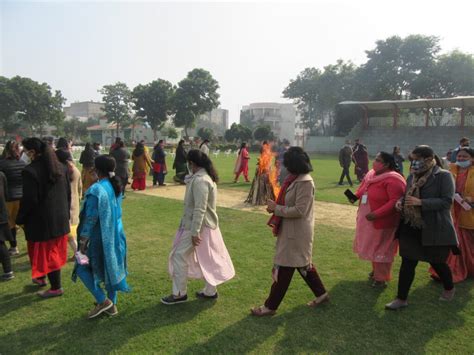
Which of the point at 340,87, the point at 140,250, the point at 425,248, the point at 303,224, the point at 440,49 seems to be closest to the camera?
the point at 303,224

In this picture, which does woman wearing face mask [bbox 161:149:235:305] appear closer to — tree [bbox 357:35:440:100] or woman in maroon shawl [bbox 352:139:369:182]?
woman in maroon shawl [bbox 352:139:369:182]

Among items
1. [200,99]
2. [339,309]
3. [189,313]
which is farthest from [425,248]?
[200,99]

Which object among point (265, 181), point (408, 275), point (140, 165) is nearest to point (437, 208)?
point (408, 275)

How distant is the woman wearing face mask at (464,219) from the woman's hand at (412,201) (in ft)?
4.00

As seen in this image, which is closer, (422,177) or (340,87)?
(422,177)

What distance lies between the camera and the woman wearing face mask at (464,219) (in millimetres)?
4707

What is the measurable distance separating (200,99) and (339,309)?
5198cm

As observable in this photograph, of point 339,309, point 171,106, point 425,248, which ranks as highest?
point 171,106

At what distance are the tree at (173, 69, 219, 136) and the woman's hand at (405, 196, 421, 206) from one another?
168 feet

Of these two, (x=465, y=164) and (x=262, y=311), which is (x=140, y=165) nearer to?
(x=262, y=311)

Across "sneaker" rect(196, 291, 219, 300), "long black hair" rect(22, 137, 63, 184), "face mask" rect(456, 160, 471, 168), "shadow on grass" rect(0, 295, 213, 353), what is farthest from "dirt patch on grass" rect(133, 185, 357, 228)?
"long black hair" rect(22, 137, 63, 184)

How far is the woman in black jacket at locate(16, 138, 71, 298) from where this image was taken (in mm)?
3947

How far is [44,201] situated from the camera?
4.06 m

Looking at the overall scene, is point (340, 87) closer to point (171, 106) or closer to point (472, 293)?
point (171, 106)
